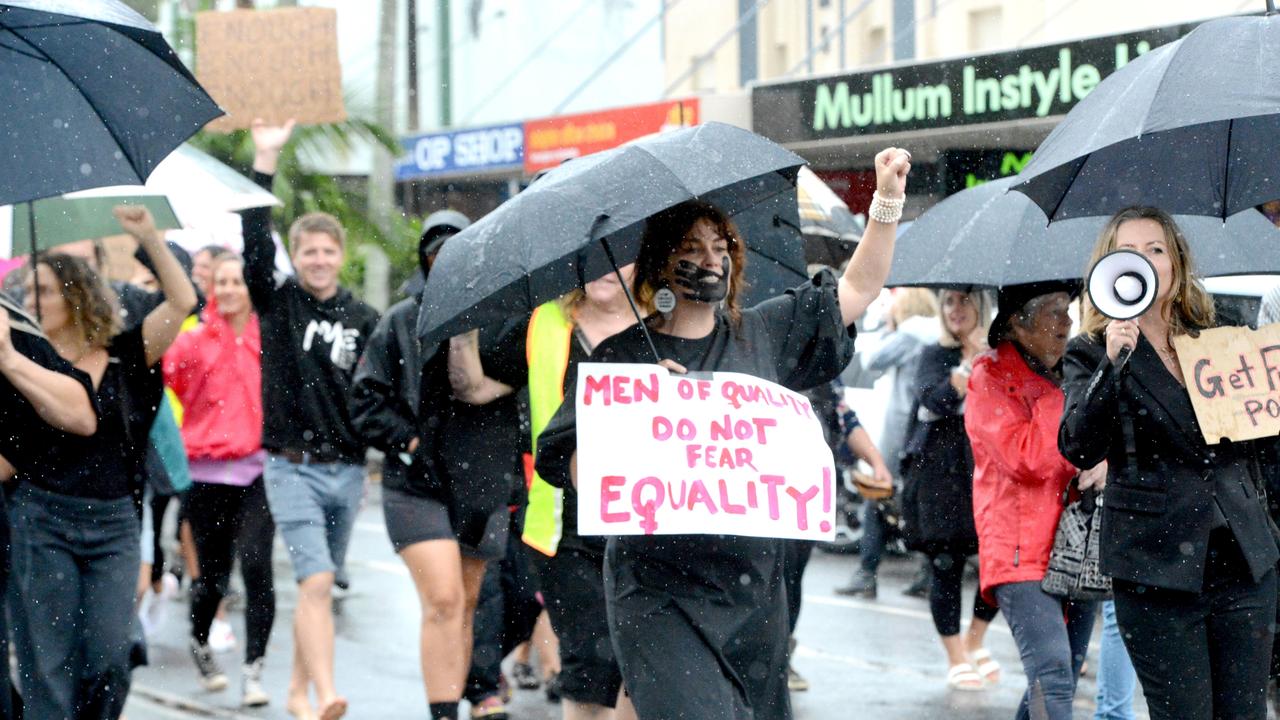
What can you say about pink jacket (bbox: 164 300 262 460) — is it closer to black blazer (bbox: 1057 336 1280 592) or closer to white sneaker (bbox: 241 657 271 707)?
white sneaker (bbox: 241 657 271 707)

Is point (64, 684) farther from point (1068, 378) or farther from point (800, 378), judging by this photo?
point (1068, 378)

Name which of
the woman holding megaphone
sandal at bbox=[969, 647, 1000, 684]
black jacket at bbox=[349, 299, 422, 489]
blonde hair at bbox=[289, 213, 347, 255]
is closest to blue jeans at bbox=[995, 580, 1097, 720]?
the woman holding megaphone

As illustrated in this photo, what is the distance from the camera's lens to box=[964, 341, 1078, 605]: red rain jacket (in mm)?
5637

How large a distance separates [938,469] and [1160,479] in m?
3.13

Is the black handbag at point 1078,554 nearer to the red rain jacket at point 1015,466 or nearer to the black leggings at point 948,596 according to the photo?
the red rain jacket at point 1015,466

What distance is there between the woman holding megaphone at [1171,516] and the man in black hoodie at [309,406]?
3525 mm

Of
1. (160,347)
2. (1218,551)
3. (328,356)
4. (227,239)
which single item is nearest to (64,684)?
(160,347)

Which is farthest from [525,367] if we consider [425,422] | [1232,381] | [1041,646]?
[1232,381]

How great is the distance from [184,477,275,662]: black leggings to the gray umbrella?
3237 mm

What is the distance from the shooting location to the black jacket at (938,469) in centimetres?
742

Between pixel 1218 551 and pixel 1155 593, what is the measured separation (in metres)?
0.18

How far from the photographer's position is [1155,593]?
446 centimetres

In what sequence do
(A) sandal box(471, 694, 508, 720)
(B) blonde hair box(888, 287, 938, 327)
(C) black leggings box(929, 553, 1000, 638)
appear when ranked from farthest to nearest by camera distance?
(B) blonde hair box(888, 287, 938, 327)
(C) black leggings box(929, 553, 1000, 638)
(A) sandal box(471, 694, 508, 720)

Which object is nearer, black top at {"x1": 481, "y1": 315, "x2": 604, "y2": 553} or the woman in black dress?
black top at {"x1": 481, "y1": 315, "x2": 604, "y2": 553}
